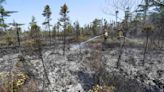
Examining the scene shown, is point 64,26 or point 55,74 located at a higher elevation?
point 64,26

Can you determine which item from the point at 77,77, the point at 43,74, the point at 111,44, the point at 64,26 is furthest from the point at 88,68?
the point at 64,26

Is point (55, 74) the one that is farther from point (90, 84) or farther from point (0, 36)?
point (0, 36)

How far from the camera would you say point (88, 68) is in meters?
22.5

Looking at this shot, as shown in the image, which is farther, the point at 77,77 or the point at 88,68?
the point at 88,68

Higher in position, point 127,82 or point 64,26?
point 64,26

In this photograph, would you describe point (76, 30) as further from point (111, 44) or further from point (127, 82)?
point (127, 82)

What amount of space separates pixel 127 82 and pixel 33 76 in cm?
704

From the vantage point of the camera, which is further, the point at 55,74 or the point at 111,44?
the point at 111,44

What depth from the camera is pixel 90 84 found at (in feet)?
62.3

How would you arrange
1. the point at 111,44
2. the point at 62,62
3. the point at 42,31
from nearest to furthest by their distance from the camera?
the point at 62,62
the point at 111,44
the point at 42,31

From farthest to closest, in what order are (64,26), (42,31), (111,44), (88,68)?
1. (42,31)
2. (64,26)
3. (111,44)
4. (88,68)

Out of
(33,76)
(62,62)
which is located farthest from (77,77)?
(62,62)

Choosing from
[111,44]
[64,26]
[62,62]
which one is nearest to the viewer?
[62,62]

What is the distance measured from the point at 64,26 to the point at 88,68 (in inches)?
1162
